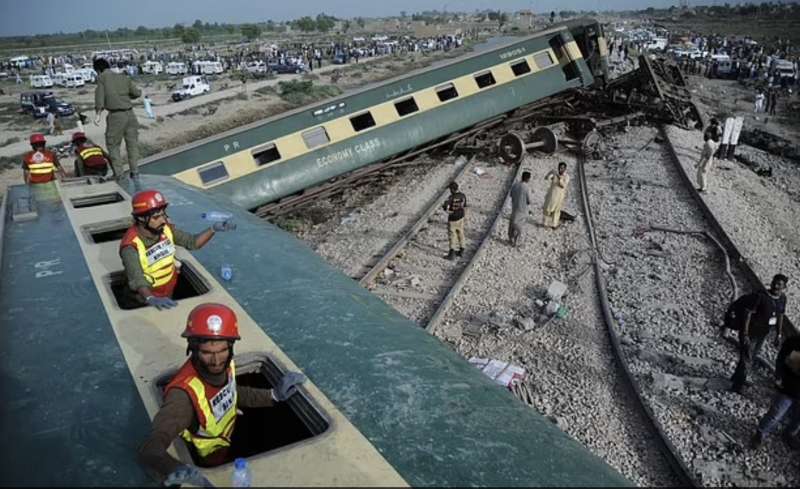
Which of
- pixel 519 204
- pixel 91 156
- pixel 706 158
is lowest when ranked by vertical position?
pixel 519 204

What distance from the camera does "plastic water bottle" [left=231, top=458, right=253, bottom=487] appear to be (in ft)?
8.04

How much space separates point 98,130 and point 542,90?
90.5 ft

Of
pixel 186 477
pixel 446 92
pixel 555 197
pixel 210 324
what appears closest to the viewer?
pixel 186 477

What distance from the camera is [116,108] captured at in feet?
26.6

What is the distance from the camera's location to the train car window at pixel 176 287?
16.5 ft

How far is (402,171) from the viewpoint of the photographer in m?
16.1

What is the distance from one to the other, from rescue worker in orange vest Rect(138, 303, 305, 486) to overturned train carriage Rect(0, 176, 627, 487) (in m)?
0.19

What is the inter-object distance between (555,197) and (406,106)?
5487 millimetres

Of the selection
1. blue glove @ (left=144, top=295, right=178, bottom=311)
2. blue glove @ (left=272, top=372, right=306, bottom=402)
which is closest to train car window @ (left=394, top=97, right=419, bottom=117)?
blue glove @ (left=144, top=295, right=178, bottom=311)

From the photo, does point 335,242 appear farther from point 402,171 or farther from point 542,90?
point 542,90

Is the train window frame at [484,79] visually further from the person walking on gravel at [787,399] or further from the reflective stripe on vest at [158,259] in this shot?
the reflective stripe on vest at [158,259]

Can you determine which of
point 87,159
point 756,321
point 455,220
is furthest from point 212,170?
point 756,321

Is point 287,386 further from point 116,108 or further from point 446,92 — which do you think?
Result: point 446,92

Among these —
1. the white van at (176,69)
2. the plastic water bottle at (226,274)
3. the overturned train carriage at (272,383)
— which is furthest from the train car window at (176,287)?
the white van at (176,69)
